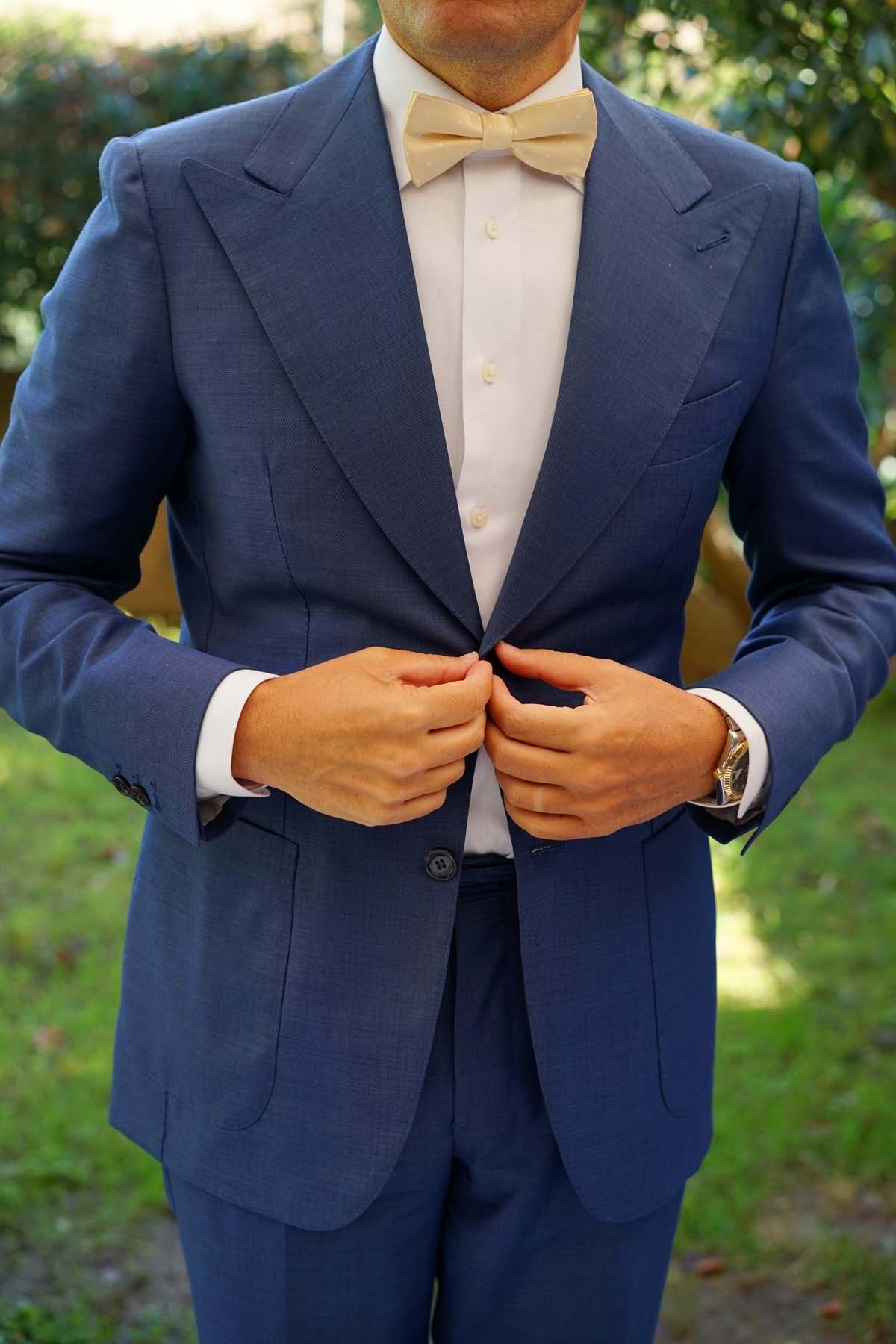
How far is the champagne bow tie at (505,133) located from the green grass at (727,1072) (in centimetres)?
241

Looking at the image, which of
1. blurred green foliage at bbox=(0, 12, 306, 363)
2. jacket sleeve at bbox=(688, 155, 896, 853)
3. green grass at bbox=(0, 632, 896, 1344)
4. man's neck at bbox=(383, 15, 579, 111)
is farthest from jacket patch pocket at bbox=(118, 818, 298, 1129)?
blurred green foliage at bbox=(0, 12, 306, 363)

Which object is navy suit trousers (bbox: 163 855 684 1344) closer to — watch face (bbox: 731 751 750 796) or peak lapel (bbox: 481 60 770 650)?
watch face (bbox: 731 751 750 796)

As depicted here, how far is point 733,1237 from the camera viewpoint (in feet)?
10.4

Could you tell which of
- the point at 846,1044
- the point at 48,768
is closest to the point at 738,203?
the point at 846,1044

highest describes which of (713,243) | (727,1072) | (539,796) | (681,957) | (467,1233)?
(713,243)

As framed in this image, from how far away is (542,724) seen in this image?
1288 millimetres

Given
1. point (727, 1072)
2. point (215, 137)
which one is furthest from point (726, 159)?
point (727, 1072)

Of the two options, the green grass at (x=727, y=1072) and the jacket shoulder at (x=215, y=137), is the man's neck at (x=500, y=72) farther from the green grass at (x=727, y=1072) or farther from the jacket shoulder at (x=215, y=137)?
the green grass at (x=727, y=1072)

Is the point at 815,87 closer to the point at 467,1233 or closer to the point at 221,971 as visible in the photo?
the point at 221,971

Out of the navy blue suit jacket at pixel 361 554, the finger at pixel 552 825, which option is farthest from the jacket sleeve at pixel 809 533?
the finger at pixel 552 825

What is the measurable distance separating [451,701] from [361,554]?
21cm

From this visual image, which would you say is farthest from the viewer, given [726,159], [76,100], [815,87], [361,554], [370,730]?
[76,100]

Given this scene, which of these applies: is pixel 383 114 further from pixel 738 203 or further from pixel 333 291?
pixel 738 203

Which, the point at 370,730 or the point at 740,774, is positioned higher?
the point at 370,730
